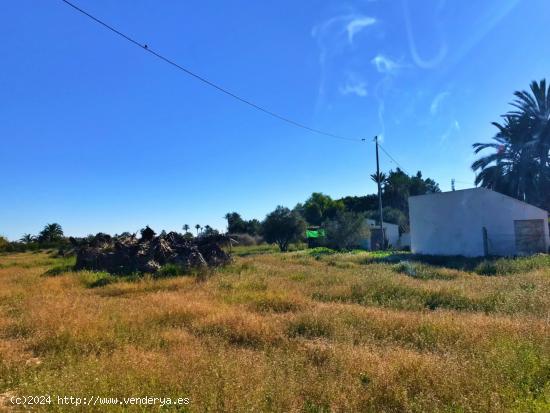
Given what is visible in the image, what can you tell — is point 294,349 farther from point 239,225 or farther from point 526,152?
point 239,225

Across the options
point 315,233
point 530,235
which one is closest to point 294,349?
point 530,235

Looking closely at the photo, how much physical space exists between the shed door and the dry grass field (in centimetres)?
1470

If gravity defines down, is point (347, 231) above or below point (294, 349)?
above

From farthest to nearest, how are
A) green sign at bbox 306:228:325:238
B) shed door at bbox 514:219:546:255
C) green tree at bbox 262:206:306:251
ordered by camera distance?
green sign at bbox 306:228:325:238 < green tree at bbox 262:206:306:251 < shed door at bbox 514:219:546:255

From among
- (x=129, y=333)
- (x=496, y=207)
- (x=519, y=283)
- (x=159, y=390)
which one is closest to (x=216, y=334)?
(x=129, y=333)

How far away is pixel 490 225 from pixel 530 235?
7.77 ft

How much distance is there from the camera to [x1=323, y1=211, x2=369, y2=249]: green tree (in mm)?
39688

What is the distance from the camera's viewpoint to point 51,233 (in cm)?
6738

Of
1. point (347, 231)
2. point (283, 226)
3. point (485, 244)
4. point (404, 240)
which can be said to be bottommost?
point (485, 244)

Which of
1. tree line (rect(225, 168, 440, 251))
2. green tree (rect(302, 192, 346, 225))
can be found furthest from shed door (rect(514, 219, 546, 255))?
green tree (rect(302, 192, 346, 225))

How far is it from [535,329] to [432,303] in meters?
3.92

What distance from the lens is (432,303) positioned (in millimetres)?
10359

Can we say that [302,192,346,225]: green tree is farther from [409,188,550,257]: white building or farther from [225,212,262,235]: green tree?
[409,188,550,257]: white building

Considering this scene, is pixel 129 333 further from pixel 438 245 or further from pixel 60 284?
pixel 438 245
